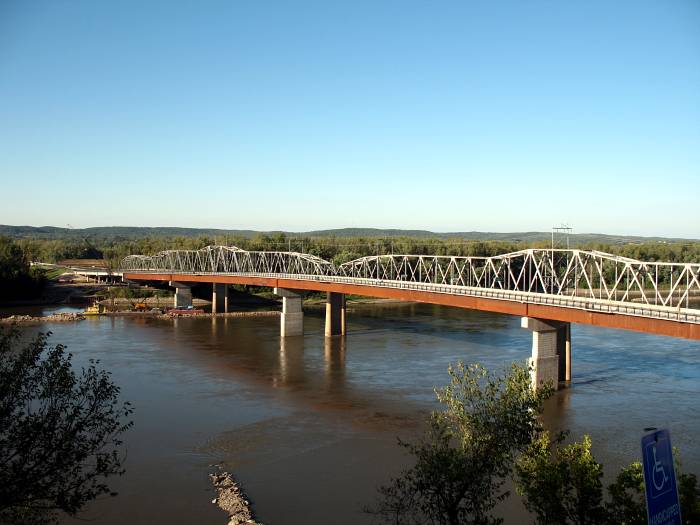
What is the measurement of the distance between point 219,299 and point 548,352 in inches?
2445

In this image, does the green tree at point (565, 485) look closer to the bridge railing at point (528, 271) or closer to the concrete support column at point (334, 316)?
the bridge railing at point (528, 271)

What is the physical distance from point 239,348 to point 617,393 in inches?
1401

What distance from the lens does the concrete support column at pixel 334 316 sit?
71625mm

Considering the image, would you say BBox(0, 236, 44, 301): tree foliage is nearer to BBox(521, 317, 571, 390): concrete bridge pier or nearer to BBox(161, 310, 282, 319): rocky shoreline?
BBox(161, 310, 282, 319): rocky shoreline

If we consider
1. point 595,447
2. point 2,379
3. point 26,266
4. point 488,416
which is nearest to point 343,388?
point 595,447

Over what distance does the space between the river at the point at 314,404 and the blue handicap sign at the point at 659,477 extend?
58.3 ft

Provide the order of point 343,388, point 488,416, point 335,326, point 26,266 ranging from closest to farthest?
point 488,416 < point 343,388 < point 335,326 < point 26,266

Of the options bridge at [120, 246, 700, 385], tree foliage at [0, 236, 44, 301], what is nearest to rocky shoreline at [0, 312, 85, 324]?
tree foliage at [0, 236, 44, 301]

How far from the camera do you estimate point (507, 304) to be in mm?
47875

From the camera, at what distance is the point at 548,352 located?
45.2 metres

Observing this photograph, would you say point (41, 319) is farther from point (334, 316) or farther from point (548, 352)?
point (548, 352)

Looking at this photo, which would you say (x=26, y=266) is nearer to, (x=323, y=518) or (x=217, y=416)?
(x=217, y=416)

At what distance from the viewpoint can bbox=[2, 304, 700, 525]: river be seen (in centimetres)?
2656

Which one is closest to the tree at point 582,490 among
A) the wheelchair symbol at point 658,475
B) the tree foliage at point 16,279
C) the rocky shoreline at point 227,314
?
the wheelchair symbol at point 658,475
